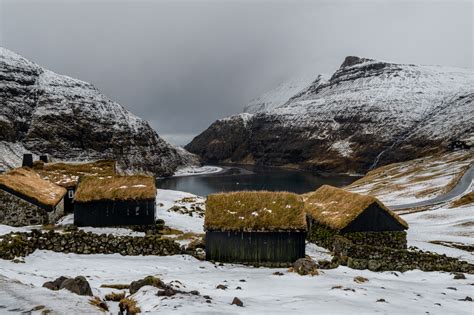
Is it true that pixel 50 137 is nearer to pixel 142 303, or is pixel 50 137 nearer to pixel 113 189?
pixel 113 189

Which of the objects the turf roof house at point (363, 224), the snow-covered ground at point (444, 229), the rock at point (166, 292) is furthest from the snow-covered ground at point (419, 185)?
the rock at point (166, 292)

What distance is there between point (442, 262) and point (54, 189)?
127ft

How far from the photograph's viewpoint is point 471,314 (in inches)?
640

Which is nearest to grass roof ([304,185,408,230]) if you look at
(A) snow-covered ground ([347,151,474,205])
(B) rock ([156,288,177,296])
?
(B) rock ([156,288,177,296])

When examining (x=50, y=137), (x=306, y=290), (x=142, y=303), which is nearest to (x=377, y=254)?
(x=306, y=290)

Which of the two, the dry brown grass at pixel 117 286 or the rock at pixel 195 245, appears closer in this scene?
the dry brown grass at pixel 117 286

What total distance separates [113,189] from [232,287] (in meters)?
21.8

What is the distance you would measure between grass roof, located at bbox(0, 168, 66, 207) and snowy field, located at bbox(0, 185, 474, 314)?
6259mm

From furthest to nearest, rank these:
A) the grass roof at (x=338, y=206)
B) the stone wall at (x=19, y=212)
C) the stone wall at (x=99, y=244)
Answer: the stone wall at (x=19, y=212) → the grass roof at (x=338, y=206) → the stone wall at (x=99, y=244)

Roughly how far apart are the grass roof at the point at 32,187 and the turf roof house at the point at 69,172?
1954 millimetres

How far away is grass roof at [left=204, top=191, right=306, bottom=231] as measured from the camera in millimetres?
28281

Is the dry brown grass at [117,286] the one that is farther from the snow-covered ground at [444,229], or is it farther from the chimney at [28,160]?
the chimney at [28,160]

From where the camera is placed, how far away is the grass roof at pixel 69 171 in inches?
1802

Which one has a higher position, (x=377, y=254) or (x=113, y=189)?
(x=113, y=189)
